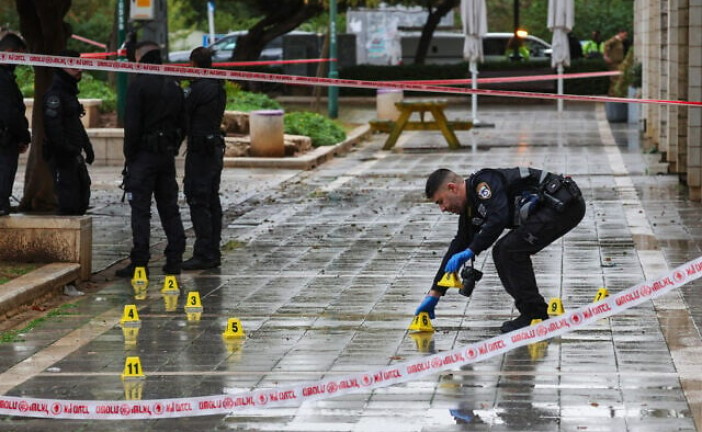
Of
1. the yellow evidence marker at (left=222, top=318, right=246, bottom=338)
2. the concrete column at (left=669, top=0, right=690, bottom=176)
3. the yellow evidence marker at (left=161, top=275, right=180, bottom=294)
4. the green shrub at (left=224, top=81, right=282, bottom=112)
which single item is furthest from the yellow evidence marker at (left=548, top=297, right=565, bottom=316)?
the green shrub at (left=224, top=81, right=282, bottom=112)

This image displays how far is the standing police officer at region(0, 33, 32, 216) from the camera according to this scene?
12.9m

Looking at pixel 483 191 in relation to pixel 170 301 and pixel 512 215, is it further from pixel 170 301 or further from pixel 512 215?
pixel 170 301

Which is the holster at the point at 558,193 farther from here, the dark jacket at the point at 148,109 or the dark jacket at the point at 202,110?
the dark jacket at the point at 202,110

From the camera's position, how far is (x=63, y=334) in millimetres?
9758

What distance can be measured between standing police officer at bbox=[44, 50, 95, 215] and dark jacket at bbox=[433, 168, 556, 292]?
14.2 feet

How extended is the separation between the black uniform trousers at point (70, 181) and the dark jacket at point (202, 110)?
44.0 inches

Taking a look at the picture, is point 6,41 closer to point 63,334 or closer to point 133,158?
point 133,158

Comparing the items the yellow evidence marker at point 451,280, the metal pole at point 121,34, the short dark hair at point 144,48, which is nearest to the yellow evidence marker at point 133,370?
the yellow evidence marker at point 451,280

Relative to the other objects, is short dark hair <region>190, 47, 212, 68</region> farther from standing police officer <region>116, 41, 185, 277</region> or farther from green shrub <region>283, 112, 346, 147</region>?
green shrub <region>283, 112, 346, 147</region>

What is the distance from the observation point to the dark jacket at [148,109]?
11703 mm

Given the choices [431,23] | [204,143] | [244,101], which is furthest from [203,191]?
[431,23]

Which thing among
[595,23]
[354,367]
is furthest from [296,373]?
[595,23]

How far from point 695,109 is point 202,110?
6533mm

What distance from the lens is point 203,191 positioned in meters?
12.5
